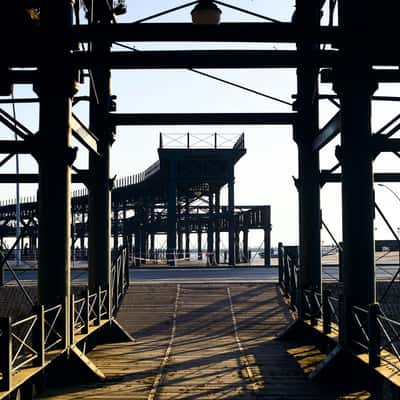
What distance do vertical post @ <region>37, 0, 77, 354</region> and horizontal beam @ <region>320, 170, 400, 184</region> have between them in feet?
18.6

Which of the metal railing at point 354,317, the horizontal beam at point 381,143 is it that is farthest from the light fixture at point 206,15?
the metal railing at point 354,317

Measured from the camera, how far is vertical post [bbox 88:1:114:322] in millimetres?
14539

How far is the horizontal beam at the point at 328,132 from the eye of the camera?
10.7m

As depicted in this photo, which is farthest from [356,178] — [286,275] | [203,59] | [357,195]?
[286,275]

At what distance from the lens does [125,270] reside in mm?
19750

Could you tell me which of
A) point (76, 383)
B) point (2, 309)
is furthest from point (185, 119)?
point (2, 309)

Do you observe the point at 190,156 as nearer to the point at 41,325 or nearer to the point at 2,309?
the point at 2,309

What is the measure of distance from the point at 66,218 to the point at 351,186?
4.63 m

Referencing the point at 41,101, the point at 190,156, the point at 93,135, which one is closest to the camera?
the point at 41,101

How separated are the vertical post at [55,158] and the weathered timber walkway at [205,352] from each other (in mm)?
1776

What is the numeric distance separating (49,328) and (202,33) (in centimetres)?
527

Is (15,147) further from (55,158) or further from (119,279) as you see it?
(119,279)

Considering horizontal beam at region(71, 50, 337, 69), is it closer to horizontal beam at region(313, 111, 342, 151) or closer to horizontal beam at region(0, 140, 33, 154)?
horizontal beam at region(313, 111, 342, 151)

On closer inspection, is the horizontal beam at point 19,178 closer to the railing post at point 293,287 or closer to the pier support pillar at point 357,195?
the pier support pillar at point 357,195
